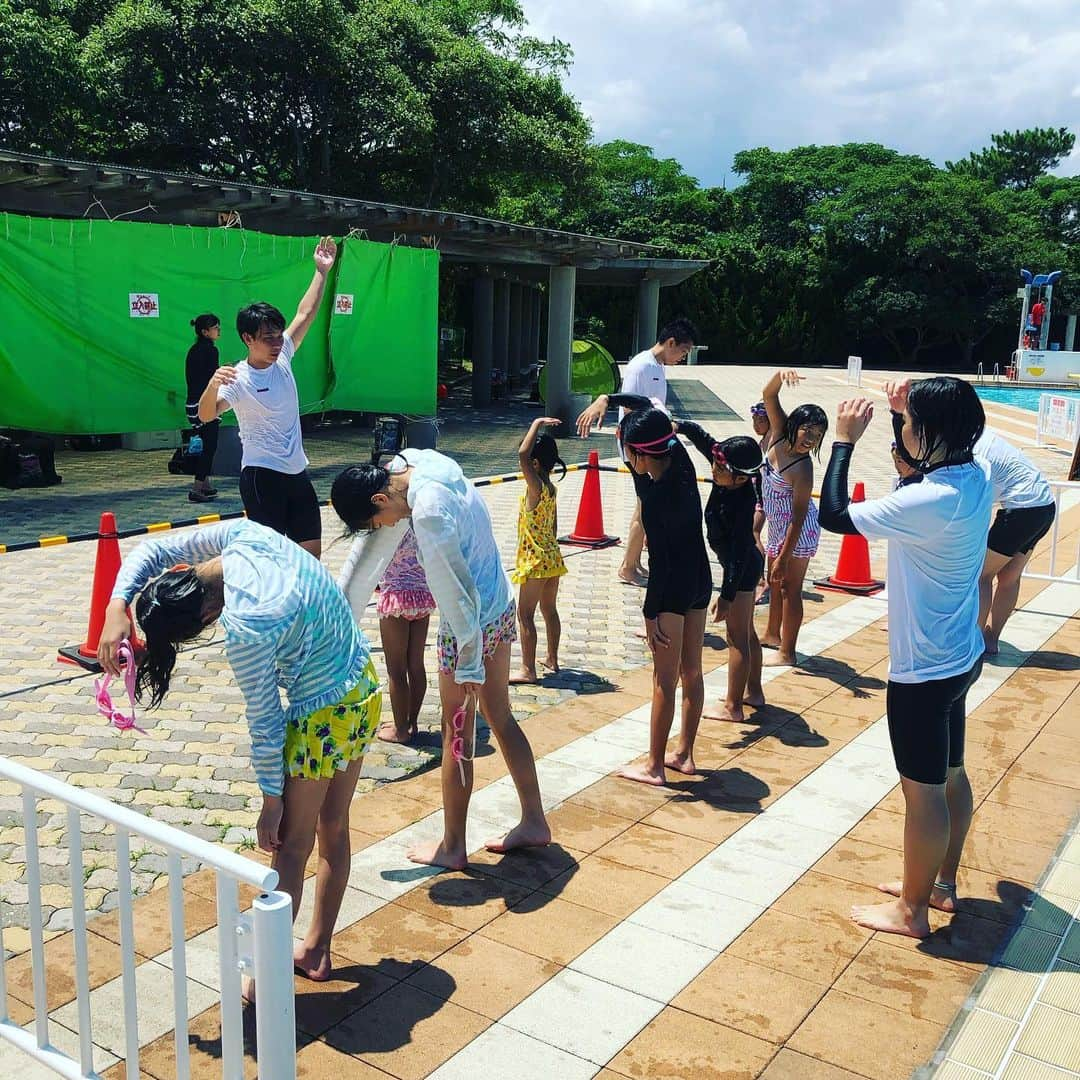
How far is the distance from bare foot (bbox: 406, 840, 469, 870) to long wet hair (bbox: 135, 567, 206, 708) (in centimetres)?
171

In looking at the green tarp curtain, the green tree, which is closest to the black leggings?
the green tarp curtain

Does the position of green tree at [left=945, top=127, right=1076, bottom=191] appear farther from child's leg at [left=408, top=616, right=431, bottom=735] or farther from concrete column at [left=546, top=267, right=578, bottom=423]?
child's leg at [left=408, top=616, right=431, bottom=735]

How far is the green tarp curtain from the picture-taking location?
11.8 metres

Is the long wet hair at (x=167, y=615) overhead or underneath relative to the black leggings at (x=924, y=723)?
overhead

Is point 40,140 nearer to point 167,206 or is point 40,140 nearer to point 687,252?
point 167,206

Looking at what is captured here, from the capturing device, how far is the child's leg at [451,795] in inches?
164

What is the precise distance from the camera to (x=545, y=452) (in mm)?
6418

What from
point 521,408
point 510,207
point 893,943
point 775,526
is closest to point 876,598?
point 775,526

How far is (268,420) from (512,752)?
2.99m

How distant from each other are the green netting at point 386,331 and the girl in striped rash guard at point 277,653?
1277 centimetres

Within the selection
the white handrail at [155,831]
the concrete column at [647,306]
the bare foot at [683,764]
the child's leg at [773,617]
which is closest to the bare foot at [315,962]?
the white handrail at [155,831]

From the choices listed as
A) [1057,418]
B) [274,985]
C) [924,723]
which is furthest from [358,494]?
[1057,418]

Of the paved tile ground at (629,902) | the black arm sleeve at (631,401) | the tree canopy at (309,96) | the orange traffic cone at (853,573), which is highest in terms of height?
the tree canopy at (309,96)

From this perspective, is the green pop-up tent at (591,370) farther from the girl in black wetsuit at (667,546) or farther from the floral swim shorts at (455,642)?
the floral swim shorts at (455,642)
